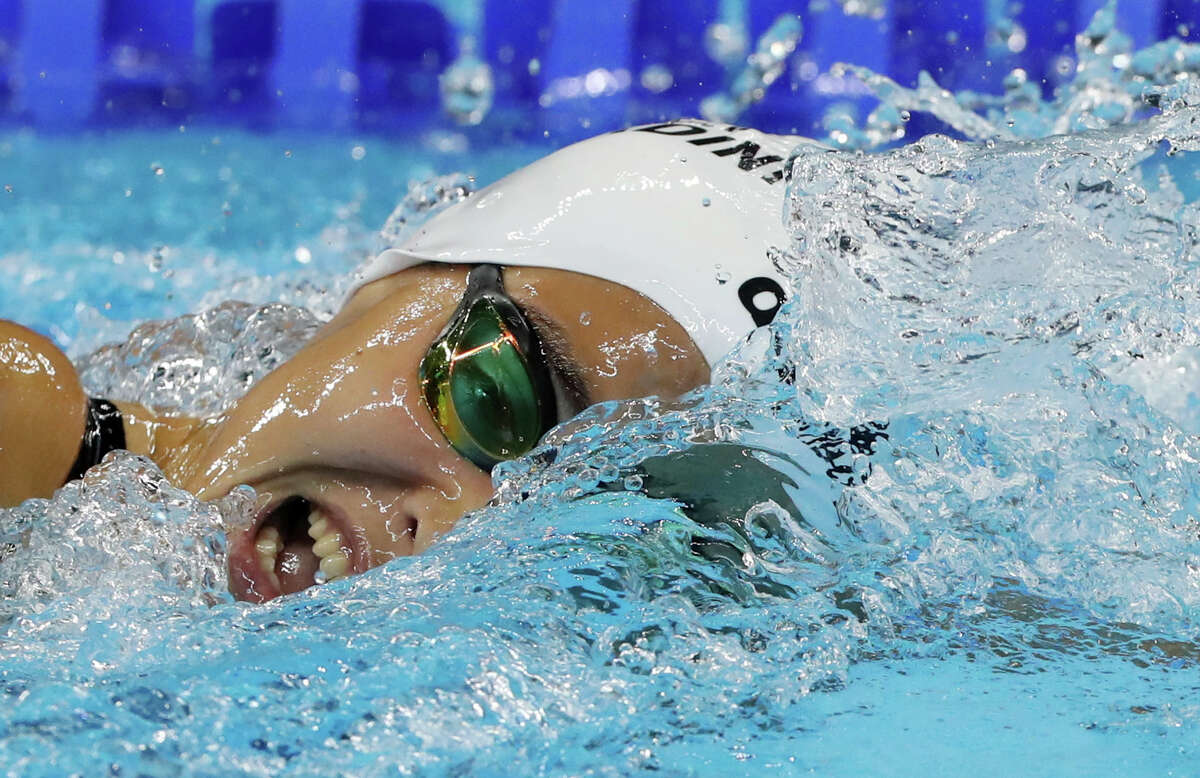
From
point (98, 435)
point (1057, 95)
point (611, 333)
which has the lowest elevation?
point (98, 435)

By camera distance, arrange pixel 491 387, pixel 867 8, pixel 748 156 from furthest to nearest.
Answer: pixel 867 8
pixel 748 156
pixel 491 387

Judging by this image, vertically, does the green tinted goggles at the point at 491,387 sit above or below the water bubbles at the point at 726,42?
below

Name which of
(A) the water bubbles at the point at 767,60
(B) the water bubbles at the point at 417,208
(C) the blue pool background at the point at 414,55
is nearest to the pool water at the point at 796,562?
(B) the water bubbles at the point at 417,208

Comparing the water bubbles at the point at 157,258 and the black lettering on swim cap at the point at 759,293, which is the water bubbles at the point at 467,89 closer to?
the water bubbles at the point at 157,258

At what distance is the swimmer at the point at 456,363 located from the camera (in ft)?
4.08

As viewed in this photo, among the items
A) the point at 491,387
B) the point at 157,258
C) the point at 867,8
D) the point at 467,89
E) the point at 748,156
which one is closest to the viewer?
the point at 491,387

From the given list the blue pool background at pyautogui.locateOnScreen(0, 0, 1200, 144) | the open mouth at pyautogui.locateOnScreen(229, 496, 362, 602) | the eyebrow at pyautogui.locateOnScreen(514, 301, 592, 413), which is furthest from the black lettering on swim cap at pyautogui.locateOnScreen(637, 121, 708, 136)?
the blue pool background at pyautogui.locateOnScreen(0, 0, 1200, 144)

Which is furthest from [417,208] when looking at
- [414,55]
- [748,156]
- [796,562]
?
[796,562]

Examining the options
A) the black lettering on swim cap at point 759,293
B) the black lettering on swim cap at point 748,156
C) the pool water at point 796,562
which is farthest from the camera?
the black lettering on swim cap at point 748,156

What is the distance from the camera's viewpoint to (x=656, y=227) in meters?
1.41

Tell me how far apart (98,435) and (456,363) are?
1.45 ft

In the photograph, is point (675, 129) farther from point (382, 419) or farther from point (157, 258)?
point (157, 258)

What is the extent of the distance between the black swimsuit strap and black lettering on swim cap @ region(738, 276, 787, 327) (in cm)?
72

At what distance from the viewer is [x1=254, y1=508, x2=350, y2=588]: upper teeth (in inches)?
49.2
